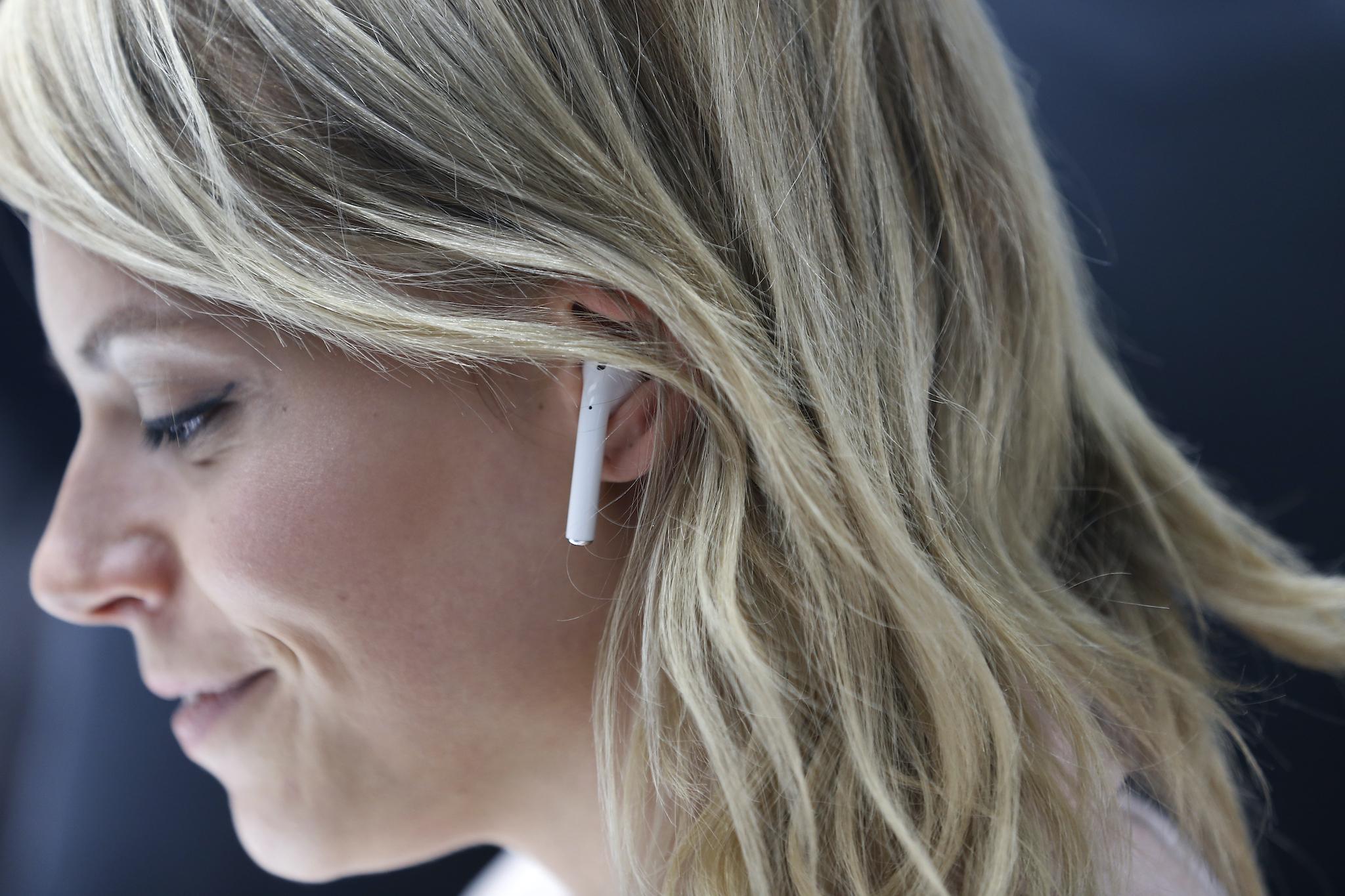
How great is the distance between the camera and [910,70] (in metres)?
0.83

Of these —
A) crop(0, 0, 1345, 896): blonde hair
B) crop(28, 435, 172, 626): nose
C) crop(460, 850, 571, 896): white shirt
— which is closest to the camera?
crop(0, 0, 1345, 896): blonde hair

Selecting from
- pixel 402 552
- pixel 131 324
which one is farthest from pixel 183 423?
pixel 402 552

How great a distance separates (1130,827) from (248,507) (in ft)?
2.56

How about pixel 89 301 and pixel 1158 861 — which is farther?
pixel 1158 861

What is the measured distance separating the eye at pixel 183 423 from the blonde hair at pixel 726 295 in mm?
92

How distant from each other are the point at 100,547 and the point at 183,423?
149 millimetres

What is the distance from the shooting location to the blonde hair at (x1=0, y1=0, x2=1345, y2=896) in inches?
27.0

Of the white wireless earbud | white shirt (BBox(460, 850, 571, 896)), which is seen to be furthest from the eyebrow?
white shirt (BBox(460, 850, 571, 896))

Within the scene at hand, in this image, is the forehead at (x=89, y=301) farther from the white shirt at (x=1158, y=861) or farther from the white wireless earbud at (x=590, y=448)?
the white shirt at (x=1158, y=861)

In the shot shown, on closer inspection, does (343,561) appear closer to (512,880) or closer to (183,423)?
(183,423)

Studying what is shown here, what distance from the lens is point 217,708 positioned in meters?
0.90

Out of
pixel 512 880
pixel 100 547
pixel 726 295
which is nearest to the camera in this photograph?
pixel 726 295

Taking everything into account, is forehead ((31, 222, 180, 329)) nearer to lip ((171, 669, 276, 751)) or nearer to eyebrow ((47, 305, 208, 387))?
eyebrow ((47, 305, 208, 387))

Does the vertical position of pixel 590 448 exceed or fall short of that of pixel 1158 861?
it exceeds it
